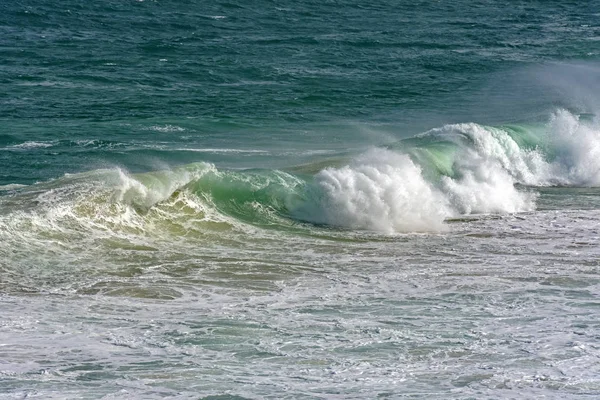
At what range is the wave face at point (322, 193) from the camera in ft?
48.2

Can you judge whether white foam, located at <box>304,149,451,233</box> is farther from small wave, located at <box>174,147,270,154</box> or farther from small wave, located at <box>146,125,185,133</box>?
small wave, located at <box>146,125,185,133</box>

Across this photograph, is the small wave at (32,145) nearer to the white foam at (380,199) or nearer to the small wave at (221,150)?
the small wave at (221,150)

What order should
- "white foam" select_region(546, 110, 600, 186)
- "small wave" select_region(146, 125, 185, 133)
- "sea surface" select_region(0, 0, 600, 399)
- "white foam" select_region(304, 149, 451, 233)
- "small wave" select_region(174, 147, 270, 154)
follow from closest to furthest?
"sea surface" select_region(0, 0, 600, 399) < "white foam" select_region(304, 149, 451, 233) < "white foam" select_region(546, 110, 600, 186) < "small wave" select_region(174, 147, 270, 154) < "small wave" select_region(146, 125, 185, 133)

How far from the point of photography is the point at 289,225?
49.6 feet

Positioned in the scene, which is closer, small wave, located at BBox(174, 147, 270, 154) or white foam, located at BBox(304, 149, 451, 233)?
white foam, located at BBox(304, 149, 451, 233)

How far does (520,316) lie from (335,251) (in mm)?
3549

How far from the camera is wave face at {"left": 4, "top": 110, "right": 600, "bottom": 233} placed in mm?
14703

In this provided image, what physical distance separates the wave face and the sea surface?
38 millimetres

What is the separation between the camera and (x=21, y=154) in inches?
757

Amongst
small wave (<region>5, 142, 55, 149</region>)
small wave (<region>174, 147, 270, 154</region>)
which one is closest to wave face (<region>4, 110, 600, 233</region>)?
small wave (<region>174, 147, 270, 154</region>)

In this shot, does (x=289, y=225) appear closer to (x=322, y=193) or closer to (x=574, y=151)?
(x=322, y=193)

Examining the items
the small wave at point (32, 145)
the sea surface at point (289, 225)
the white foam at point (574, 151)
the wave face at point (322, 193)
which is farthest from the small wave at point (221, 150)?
the white foam at point (574, 151)

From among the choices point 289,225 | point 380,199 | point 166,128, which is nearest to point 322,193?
point 380,199

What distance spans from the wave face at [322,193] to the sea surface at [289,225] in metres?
0.04
